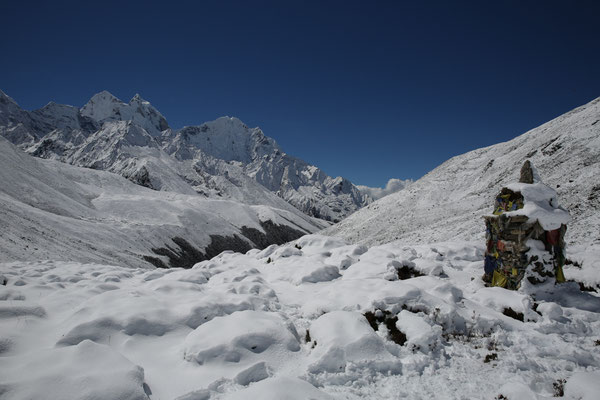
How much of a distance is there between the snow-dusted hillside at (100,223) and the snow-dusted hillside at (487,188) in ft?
142

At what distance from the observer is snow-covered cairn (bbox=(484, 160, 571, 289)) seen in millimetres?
10062

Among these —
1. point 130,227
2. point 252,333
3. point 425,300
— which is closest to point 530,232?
point 425,300

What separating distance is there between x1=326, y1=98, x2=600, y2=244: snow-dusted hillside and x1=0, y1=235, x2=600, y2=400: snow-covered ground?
16.5 m

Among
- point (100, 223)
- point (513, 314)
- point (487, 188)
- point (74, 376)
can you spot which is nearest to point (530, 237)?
point (513, 314)

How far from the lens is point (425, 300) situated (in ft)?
27.5

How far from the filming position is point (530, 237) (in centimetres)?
1017

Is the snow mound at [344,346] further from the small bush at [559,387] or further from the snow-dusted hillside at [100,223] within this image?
the snow-dusted hillside at [100,223]

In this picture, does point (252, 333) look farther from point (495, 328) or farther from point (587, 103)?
point (587, 103)

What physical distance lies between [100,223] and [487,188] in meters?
81.8

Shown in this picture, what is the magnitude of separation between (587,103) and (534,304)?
56468mm

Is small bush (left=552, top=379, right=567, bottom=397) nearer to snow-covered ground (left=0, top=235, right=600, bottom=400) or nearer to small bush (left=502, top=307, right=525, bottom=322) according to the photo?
snow-covered ground (left=0, top=235, right=600, bottom=400)

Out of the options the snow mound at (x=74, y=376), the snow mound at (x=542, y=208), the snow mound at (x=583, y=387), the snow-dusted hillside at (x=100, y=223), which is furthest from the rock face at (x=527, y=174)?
the snow-dusted hillside at (x=100, y=223)

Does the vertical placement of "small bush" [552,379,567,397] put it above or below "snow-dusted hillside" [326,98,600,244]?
below

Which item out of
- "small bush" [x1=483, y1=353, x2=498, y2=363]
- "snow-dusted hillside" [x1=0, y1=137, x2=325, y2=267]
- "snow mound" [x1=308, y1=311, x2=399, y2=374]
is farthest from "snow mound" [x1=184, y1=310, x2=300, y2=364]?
"snow-dusted hillside" [x1=0, y1=137, x2=325, y2=267]
